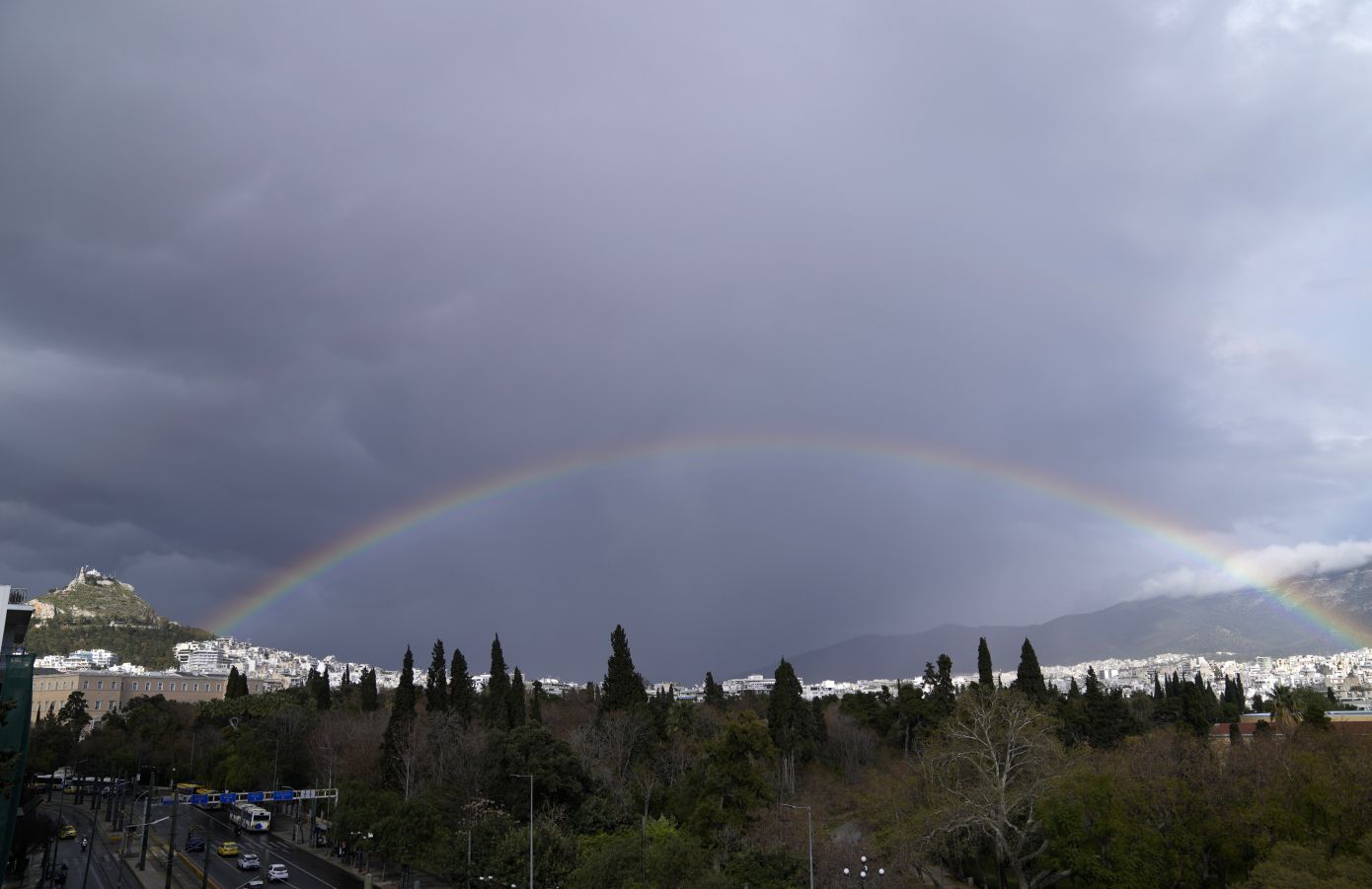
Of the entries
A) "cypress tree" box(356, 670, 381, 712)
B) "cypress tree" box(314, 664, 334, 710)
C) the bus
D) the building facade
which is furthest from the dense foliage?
the building facade

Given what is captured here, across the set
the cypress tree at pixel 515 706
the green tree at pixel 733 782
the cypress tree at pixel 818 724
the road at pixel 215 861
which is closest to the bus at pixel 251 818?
the road at pixel 215 861

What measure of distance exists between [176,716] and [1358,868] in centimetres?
13455

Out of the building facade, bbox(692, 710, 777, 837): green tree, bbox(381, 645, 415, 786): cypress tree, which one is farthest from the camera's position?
the building facade

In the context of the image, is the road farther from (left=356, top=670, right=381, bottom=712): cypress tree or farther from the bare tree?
the bare tree

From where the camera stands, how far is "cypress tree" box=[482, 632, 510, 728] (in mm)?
87188

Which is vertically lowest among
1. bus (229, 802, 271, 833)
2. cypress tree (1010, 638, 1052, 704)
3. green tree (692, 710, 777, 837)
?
bus (229, 802, 271, 833)

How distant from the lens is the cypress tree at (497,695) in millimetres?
87188

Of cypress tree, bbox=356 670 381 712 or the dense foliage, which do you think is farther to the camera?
cypress tree, bbox=356 670 381 712

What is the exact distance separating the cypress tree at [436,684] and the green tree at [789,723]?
116ft

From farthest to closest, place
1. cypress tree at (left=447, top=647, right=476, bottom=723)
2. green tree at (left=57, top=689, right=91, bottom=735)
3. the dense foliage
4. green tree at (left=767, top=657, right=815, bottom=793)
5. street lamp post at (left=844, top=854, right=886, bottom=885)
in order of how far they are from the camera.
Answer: green tree at (left=57, top=689, right=91, bottom=735), cypress tree at (left=447, top=647, right=476, bottom=723), green tree at (left=767, top=657, right=815, bottom=793), street lamp post at (left=844, top=854, right=886, bottom=885), the dense foliage

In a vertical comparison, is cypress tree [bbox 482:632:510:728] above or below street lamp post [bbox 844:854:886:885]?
above

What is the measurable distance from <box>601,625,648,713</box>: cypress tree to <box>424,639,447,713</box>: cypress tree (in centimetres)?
2030

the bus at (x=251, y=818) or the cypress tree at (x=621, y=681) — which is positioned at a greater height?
the cypress tree at (x=621, y=681)

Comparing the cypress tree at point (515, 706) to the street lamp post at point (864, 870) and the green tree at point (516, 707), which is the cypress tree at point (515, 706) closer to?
the green tree at point (516, 707)
